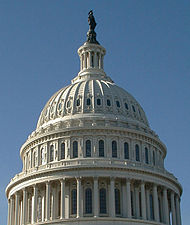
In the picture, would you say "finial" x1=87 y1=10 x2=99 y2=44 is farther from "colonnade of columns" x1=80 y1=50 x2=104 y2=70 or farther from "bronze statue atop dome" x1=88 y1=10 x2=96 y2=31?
"colonnade of columns" x1=80 y1=50 x2=104 y2=70

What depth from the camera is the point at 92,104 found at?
96000 millimetres

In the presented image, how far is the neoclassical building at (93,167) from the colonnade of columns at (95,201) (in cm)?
14

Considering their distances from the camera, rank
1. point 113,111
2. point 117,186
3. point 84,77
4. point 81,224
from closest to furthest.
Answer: point 81,224 → point 117,186 → point 113,111 → point 84,77

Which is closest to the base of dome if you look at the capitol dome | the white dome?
the capitol dome

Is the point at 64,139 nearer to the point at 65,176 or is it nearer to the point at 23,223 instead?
the point at 65,176

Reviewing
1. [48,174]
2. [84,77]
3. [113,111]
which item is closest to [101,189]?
[48,174]

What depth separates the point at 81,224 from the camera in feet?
269

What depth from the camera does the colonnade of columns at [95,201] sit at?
279ft

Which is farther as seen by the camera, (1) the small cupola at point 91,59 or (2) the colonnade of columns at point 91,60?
(2) the colonnade of columns at point 91,60

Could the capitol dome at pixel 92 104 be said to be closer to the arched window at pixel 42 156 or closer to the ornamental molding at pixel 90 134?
the ornamental molding at pixel 90 134

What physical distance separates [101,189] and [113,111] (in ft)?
48.8

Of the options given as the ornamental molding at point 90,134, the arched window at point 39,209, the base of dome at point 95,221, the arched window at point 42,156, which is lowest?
the base of dome at point 95,221

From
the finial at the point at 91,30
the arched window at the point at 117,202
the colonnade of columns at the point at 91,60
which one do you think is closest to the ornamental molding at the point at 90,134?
the arched window at the point at 117,202

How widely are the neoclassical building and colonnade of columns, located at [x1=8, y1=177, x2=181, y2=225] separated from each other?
0.14 metres
